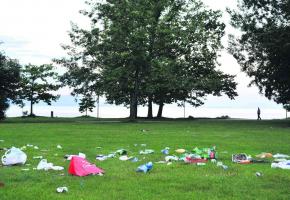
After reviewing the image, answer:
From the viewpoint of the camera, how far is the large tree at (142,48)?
4956 cm

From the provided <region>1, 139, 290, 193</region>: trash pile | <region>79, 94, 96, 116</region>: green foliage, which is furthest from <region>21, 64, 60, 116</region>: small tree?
<region>1, 139, 290, 193</region>: trash pile

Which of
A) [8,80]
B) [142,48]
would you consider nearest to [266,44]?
[142,48]

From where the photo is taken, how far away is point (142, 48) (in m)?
49.0

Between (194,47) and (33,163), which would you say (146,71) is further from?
(33,163)

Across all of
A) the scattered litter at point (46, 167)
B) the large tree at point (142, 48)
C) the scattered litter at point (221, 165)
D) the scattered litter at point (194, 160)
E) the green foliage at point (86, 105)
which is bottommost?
the scattered litter at point (46, 167)

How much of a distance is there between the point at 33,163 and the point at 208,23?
5293cm

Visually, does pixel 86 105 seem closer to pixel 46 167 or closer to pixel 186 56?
pixel 186 56

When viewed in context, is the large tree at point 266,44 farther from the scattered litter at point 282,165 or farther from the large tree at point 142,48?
the scattered litter at point 282,165

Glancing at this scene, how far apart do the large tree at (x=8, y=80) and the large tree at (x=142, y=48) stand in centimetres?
706

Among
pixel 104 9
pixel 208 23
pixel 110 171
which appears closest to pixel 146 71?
pixel 104 9

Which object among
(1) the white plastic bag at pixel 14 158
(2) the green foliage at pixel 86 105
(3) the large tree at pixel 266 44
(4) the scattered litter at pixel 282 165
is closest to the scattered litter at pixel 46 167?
(1) the white plastic bag at pixel 14 158

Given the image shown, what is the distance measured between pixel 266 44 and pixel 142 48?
1232 centimetres

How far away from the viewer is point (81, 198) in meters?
9.33

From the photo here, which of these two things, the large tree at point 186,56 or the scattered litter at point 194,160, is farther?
the large tree at point 186,56
